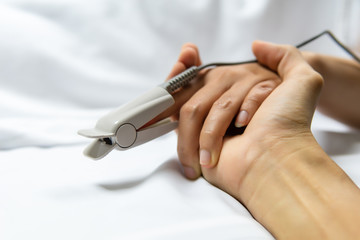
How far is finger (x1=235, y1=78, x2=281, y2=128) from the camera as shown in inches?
21.2

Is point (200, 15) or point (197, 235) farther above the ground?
point (200, 15)

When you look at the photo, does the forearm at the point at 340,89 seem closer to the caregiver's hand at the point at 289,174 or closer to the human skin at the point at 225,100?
the human skin at the point at 225,100

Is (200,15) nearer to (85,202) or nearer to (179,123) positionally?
(179,123)

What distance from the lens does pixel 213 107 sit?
565 millimetres

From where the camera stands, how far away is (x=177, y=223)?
1.33ft

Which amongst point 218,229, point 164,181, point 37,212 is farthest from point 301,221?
point 37,212

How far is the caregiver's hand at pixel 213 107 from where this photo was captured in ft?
1.73

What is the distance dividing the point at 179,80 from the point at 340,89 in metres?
0.40

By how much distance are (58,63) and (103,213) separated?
1.84 feet

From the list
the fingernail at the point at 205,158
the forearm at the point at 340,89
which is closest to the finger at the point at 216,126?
the fingernail at the point at 205,158

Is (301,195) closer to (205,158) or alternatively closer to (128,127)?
(205,158)

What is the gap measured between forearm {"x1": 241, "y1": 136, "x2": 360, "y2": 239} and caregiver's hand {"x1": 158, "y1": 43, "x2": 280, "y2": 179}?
9 centimetres

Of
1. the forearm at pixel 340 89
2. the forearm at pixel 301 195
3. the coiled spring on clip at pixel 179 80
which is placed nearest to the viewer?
the forearm at pixel 301 195

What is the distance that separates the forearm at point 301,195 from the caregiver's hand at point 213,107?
9 cm
